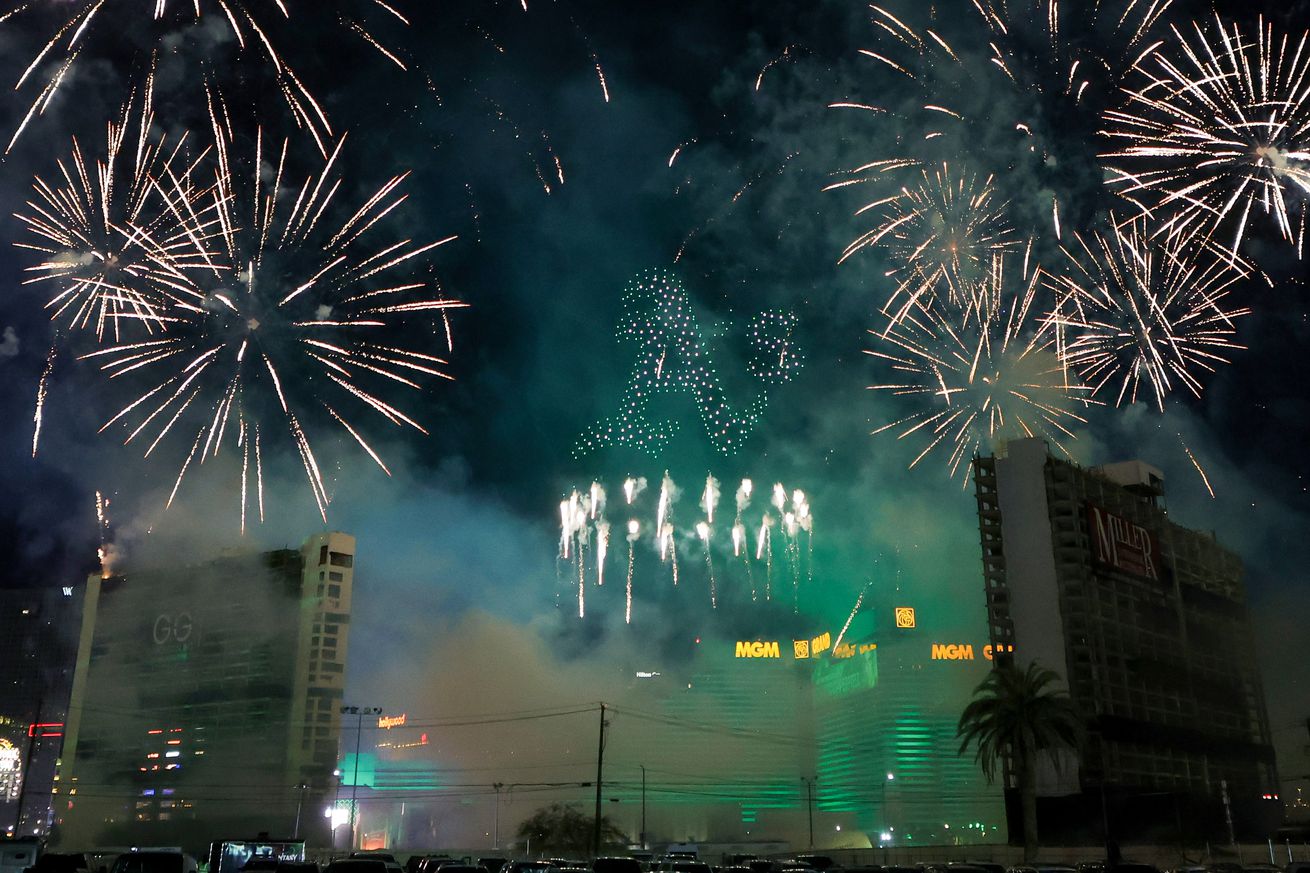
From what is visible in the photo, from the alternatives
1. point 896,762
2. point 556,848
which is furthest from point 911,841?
point 556,848

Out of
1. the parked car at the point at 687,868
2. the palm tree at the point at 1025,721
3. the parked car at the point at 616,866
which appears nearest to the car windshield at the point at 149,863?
the parked car at the point at 616,866

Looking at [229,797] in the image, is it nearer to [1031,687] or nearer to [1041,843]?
[1041,843]

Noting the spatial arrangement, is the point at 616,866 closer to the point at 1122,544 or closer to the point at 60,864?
the point at 60,864

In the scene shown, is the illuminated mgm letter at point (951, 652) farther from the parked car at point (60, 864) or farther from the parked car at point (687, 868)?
the parked car at point (60, 864)

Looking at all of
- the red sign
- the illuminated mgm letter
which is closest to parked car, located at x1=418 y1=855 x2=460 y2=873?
the red sign

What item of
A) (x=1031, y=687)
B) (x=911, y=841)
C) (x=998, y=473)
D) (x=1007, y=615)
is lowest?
(x=911, y=841)

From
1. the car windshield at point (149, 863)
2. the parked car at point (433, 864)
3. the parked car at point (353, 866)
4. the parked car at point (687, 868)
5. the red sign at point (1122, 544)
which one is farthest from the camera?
the red sign at point (1122, 544)

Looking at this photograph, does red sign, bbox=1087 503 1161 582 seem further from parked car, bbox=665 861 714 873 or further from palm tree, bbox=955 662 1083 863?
parked car, bbox=665 861 714 873
